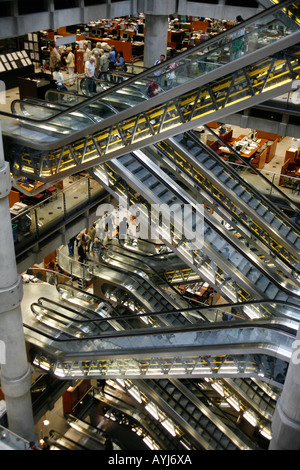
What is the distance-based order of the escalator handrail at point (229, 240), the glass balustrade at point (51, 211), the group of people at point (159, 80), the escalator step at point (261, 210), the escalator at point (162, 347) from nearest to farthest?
the escalator at point (162, 347) < the group of people at point (159, 80) < the escalator handrail at point (229, 240) < the glass balustrade at point (51, 211) < the escalator step at point (261, 210)

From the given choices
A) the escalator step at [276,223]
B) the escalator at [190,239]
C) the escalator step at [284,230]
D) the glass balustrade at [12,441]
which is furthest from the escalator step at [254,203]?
the glass balustrade at [12,441]

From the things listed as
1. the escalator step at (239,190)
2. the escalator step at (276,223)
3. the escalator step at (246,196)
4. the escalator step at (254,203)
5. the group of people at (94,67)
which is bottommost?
the escalator step at (276,223)

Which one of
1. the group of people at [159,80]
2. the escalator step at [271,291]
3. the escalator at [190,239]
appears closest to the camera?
the group of people at [159,80]

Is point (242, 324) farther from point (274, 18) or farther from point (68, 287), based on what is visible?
point (68, 287)

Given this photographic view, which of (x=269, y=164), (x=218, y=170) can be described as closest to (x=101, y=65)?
(x=218, y=170)

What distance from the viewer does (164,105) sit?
397 inches

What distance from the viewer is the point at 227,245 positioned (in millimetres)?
12289

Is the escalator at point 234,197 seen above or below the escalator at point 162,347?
above

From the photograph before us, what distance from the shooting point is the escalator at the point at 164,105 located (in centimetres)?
877

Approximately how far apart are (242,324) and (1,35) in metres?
9.18

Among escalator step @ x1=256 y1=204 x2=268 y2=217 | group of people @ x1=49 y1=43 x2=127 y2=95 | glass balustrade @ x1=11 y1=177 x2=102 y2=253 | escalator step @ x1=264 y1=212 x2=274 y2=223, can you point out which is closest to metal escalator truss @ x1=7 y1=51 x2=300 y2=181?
glass balustrade @ x1=11 y1=177 x2=102 y2=253

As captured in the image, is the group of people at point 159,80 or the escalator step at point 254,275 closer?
the group of people at point 159,80

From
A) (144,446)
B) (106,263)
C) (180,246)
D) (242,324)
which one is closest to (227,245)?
(180,246)

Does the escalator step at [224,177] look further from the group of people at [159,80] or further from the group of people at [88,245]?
the group of people at [88,245]
